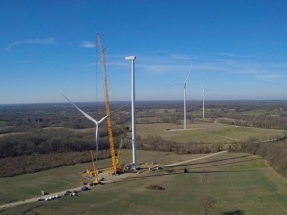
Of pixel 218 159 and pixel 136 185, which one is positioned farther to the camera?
pixel 218 159

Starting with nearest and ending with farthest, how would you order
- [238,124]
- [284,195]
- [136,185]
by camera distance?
[284,195]
[136,185]
[238,124]

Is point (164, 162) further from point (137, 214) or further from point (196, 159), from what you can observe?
point (137, 214)

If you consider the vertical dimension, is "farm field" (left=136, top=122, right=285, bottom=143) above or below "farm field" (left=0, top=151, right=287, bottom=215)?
above

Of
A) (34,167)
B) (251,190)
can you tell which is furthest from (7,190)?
(251,190)

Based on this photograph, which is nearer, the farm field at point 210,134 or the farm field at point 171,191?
the farm field at point 171,191

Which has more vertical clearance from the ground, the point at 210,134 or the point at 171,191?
the point at 210,134

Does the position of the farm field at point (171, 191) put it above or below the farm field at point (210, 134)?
below

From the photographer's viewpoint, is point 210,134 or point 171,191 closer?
point 171,191

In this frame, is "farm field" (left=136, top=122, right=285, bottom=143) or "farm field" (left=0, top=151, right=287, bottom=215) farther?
"farm field" (left=136, top=122, right=285, bottom=143)
